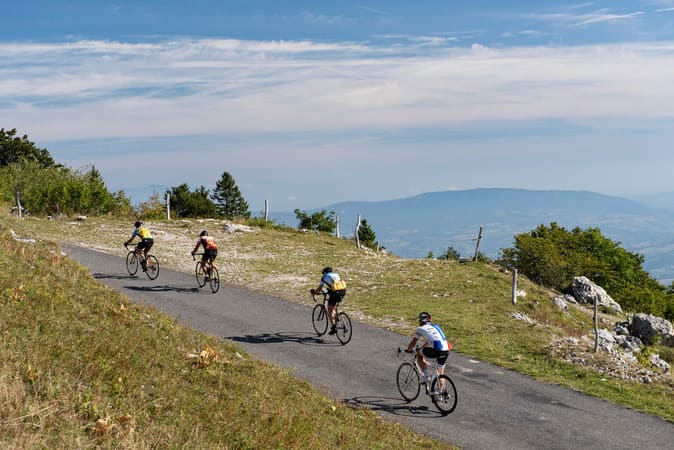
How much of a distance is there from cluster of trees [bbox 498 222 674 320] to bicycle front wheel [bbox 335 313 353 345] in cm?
2915

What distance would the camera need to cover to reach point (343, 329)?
2011cm

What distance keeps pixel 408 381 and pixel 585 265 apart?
49427mm

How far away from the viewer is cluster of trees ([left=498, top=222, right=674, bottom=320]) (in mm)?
45844

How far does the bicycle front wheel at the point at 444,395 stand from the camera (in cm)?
1419

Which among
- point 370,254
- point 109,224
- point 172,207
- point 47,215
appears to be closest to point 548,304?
point 370,254

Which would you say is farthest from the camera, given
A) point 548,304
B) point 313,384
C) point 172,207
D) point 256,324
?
point 172,207

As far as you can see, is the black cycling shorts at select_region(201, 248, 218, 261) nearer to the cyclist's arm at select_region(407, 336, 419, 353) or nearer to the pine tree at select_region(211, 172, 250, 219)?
the cyclist's arm at select_region(407, 336, 419, 353)

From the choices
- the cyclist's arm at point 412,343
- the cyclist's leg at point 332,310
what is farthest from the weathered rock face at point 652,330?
the cyclist's arm at point 412,343

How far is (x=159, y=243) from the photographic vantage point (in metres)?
41.7

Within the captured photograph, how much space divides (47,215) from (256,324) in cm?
3667

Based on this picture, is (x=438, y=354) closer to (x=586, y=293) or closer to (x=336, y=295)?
(x=336, y=295)

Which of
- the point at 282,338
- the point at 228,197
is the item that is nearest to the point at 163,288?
the point at 282,338

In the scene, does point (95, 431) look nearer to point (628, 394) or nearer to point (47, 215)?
point (628, 394)

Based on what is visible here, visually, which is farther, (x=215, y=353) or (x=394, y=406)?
(x=394, y=406)
